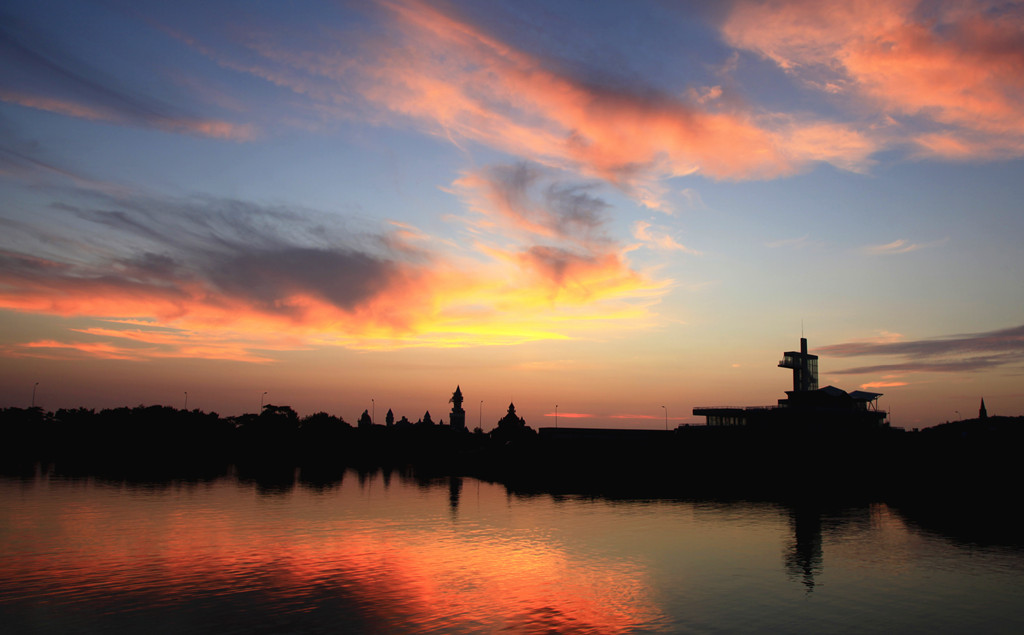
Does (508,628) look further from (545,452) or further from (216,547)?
(545,452)

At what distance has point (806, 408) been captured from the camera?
168 m

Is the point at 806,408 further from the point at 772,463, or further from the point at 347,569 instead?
the point at 347,569

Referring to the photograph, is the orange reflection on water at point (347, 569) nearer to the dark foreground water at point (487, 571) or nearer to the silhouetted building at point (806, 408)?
the dark foreground water at point (487, 571)

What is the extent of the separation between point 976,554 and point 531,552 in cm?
5127

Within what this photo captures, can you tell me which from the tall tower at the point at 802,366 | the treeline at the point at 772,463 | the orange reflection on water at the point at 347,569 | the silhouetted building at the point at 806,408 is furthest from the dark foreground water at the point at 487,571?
the tall tower at the point at 802,366

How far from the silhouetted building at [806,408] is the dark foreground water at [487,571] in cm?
5807

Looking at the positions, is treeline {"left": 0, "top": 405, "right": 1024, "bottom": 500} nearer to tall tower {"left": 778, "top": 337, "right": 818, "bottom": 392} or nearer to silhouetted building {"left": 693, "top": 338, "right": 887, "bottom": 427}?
silhouetted building {"left": 693, "top": 338, "right": 887, "bottom": 427}

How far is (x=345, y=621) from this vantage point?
152ft

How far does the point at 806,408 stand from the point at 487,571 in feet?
424

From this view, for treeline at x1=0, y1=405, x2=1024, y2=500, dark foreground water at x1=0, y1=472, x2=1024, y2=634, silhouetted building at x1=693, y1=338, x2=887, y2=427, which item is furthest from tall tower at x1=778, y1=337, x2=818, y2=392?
dark foreground water at x1=0, y1=472, x2=1024, y2=634

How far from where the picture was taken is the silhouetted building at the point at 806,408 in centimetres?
16725

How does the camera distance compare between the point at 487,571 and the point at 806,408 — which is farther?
the point at 806,408

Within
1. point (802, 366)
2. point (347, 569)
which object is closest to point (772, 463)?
point (802, 366)

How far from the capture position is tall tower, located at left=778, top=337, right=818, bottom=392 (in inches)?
7461
